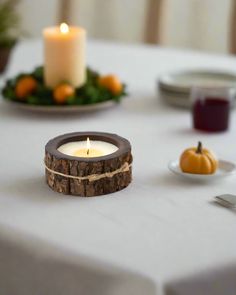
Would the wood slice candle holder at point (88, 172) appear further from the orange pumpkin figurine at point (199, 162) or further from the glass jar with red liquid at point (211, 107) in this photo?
the glass jar with red liquid at point (211, 107)

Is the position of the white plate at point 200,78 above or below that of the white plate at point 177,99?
above

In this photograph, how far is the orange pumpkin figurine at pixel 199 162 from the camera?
1.18 m

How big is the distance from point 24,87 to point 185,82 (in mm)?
428

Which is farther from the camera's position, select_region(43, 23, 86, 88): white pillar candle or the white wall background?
the white wall background

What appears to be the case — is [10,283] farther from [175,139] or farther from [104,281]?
[175,139]

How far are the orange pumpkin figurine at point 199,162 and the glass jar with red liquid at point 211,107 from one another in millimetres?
277

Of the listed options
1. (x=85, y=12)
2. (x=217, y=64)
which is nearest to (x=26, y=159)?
(x=217, y=64)

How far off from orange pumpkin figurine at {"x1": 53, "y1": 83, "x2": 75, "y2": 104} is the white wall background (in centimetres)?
166

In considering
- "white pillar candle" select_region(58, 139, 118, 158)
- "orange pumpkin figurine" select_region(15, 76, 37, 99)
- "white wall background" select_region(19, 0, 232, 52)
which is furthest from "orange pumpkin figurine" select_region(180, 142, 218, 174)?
"white wall background" select_region(19, 0, 232, 52)

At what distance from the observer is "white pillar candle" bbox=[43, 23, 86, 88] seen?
1.59 m

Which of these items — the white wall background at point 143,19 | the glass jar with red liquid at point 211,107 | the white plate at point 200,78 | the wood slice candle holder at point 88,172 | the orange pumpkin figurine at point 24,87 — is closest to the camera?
the wood slice candle holder at point 88,172

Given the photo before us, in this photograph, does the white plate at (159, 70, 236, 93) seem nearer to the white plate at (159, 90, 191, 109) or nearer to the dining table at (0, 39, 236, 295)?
the white plate at (159, 90, 191, 109)

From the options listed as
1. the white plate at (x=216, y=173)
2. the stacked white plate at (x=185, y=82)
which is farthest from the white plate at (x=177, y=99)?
the white plate at (x=216, y=173)

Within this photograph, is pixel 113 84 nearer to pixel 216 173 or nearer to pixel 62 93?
pixel 62 93
